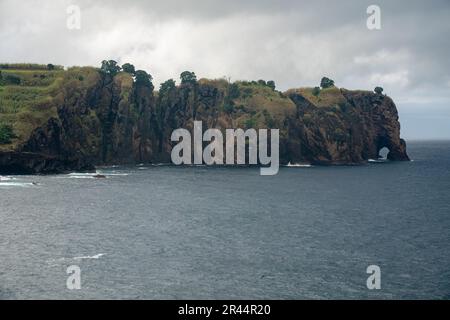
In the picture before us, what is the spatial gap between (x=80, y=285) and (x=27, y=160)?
13920 cm

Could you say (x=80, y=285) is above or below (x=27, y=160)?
below

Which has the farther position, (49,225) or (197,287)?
(49,225)

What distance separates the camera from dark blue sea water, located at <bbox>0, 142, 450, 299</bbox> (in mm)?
72625

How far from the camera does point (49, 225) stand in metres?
110

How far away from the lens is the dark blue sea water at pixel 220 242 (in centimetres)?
7262

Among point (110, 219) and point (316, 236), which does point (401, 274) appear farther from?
point (110, 219)

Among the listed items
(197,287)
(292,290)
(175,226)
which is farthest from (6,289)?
(175,226)

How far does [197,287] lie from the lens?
2847 inches

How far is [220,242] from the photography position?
320 feet

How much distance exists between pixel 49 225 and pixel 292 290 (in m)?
59.4

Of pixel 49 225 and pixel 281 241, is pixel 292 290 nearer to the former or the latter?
pixel 281 241
